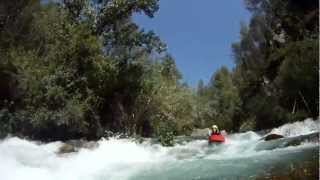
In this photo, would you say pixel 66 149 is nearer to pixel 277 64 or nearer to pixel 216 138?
pixel 216 138

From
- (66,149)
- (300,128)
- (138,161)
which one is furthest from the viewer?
(300,128)

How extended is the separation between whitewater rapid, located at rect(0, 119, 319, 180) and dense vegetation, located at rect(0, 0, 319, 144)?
305cm

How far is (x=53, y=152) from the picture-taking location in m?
20.2

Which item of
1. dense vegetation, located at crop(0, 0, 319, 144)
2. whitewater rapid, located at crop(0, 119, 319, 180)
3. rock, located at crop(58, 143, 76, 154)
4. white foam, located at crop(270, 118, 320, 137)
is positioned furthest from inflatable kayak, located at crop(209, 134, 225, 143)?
rock, located at crop(58, 143, 76, 154)

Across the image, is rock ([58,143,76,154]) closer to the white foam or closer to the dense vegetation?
the dense vegetation

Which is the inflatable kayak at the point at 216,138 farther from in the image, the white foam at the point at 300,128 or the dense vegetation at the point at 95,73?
the white foam at the point at 300,128

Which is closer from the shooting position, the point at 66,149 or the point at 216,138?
the point at 66,149

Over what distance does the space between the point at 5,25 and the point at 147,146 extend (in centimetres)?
1055

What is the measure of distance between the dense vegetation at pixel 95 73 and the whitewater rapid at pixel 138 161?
10.0 feet

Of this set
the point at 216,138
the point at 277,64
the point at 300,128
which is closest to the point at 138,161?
the point at 216,138

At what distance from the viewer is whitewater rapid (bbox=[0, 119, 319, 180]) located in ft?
48.1

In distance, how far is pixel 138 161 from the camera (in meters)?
19.2

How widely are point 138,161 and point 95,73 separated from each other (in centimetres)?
978

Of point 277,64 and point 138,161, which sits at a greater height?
point 277,64
